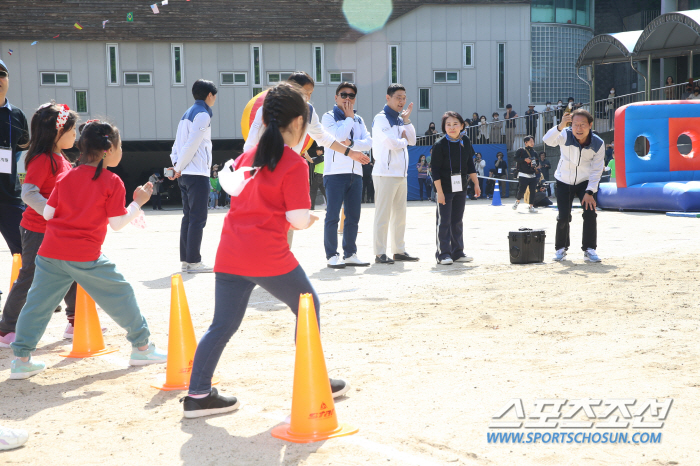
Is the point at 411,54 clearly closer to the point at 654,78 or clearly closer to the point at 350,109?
the point at 654,78

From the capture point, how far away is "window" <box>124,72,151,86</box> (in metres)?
28.9

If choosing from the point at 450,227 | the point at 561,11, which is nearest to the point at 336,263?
the point at 450,227

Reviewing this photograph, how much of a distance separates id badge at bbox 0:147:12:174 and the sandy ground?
129 cm

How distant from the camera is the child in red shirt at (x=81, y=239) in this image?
414 cm

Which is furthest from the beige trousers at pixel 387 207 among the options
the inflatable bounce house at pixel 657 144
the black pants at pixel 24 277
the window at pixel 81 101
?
the window at pixel 81 101

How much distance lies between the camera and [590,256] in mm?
8195

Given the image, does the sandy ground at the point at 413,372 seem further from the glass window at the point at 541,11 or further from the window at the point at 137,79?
the glass window at the point at 541,11

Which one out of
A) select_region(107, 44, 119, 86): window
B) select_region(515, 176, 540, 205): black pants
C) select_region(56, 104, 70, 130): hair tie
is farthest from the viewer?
select_region(107, 44, 119, 86): window

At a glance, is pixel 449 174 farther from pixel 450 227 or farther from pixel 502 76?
pixel 502 76

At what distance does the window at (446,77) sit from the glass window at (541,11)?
4.18m

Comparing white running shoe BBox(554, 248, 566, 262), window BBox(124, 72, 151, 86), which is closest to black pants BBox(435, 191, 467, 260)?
white running shoe BBox(554, 248, 566, 262)

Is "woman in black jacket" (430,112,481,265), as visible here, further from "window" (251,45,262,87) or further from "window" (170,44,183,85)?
"window" (170,44,183,85)

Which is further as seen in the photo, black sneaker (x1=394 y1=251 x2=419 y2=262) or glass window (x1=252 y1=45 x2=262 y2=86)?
glass window (x1=252 y1=45 x2=262 y2=86)

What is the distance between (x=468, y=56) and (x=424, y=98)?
273cm
